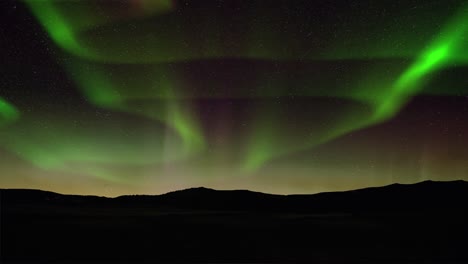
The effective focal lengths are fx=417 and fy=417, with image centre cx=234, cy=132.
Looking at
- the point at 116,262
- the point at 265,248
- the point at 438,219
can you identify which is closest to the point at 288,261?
the point at 265,248

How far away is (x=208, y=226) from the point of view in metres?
14.7

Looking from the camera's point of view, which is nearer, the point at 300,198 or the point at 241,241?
the point at 241,241

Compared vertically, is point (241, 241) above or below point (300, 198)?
below

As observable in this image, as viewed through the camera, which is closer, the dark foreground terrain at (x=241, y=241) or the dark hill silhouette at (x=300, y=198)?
the dark foreground terrain at (x=241, y=241)

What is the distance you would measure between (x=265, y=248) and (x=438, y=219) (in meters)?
8.86

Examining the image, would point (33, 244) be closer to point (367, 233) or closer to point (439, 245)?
point (367, 233)

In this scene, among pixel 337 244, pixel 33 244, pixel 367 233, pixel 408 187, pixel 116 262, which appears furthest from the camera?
pixel 408 187

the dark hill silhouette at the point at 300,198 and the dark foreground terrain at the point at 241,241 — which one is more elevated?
the dark hill silhouette at the point at 300,198

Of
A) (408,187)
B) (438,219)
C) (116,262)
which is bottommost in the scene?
(116,262)

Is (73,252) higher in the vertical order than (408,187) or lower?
lower

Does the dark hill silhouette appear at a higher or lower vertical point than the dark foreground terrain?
higher

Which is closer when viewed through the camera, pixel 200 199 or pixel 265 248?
pixel 265 248

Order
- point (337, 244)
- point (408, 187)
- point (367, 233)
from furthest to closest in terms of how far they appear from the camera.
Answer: point (408, 187) → point (367, 233) → point (337, 244)

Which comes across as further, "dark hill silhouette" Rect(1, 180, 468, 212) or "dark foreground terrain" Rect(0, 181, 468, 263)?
"dark hill silhouette" Rect(1, 180, 468, 212)
